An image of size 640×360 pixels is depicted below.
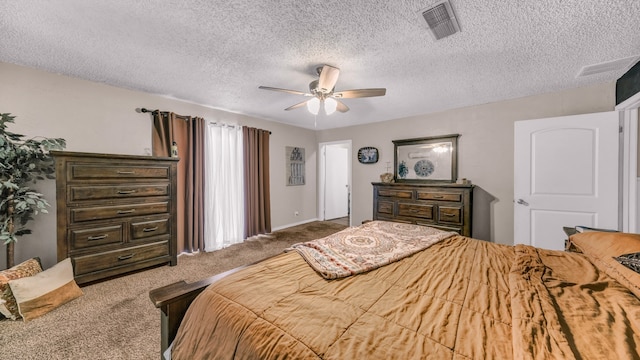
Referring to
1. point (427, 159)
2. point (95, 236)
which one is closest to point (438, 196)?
point (427, 159)

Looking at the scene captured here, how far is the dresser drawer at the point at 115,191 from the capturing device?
2356 millimetres

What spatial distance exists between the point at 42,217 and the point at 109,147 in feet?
3.29

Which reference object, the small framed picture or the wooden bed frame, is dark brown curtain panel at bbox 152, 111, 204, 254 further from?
the small framed picture

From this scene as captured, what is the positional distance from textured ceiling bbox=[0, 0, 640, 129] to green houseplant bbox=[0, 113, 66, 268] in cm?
82

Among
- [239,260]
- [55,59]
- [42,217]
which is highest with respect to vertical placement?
[55,59]

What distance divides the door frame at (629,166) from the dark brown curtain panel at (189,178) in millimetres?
5331

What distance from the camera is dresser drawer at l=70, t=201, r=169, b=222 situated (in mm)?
2373

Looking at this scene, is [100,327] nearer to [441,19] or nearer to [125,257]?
[125,257]

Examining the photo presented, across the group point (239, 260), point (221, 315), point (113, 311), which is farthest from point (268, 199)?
point (221, 315)

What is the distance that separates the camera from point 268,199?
4.62m

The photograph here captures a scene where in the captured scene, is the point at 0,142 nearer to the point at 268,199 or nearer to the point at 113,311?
the point at 113,311

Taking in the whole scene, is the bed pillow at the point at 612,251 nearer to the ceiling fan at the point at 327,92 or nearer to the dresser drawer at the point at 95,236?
the ceiling fan at the point at 327,92

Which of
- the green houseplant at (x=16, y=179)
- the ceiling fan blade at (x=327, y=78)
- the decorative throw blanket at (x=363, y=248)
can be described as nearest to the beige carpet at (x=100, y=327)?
the green houseplant at (x=16, y=179)

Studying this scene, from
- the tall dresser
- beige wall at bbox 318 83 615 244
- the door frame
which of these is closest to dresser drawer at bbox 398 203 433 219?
beige wall at bbox 318 83 615 244
